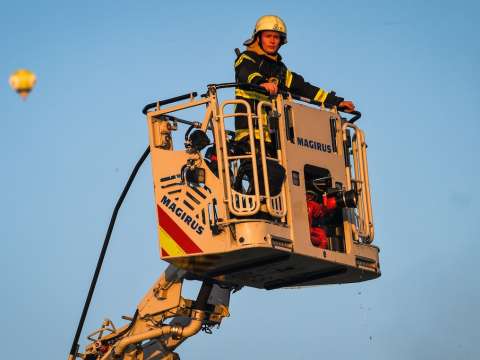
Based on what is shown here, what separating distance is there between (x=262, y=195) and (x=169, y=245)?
152 centimetres

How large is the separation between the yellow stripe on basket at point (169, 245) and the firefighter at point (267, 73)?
1727 mm

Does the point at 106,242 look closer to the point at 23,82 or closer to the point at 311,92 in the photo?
the point at 311,92

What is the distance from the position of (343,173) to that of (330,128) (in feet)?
2.35

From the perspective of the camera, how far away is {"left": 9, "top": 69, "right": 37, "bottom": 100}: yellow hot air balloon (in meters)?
8.12

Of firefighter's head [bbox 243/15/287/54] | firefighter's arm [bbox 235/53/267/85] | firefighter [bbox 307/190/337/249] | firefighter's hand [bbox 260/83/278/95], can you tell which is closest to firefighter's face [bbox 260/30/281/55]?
firefighter's head [bbox 243/15/287/54]

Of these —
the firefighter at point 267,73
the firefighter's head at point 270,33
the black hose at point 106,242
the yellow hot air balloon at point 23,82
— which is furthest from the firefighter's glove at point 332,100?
the yellow hot air balloon at point 23,82

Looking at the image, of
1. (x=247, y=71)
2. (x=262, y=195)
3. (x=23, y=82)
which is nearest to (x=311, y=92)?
(x=247, y=71)

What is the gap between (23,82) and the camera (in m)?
8.30

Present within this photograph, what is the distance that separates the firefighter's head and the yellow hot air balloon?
24.7ft

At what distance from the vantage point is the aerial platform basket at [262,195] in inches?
531

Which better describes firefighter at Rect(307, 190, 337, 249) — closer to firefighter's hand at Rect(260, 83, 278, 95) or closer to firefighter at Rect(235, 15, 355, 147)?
firefighter at Rect(235, 15, 355, 147)

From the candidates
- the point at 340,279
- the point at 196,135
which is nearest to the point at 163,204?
the point at 196,135

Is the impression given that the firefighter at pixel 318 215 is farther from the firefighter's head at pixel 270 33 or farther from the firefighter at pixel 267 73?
the firefighter's head at pixel 270 33

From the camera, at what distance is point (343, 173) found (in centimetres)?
1532
